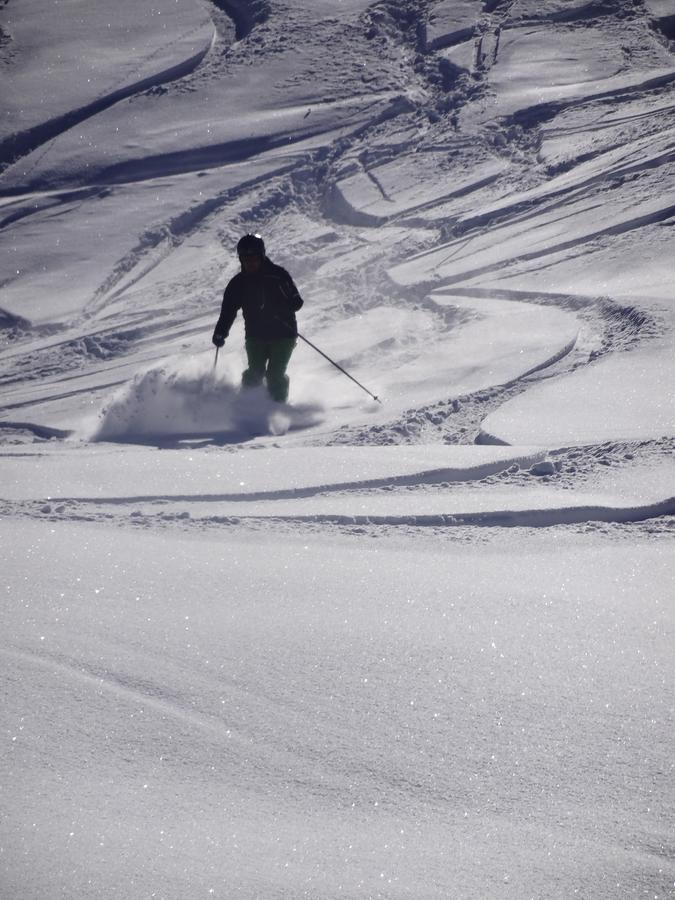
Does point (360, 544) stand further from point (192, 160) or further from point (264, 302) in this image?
point (192, 160)

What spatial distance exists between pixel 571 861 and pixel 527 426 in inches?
122

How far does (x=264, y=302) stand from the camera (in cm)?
673

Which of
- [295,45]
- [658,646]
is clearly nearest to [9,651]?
[658,646]

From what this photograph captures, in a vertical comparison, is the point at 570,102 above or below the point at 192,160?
above

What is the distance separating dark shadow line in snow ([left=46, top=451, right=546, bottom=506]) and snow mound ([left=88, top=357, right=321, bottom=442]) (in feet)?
6.92

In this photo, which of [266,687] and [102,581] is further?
[102,581]

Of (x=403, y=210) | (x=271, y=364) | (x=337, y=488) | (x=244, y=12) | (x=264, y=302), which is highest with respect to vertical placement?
(x=244, y=12)

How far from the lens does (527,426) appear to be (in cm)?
475

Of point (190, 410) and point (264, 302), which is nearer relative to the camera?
point (190, 410)

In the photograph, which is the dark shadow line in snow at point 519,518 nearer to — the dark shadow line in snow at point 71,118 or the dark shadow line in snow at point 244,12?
the dark shadow line in snow at point 71,118

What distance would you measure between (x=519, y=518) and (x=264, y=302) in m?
3.69

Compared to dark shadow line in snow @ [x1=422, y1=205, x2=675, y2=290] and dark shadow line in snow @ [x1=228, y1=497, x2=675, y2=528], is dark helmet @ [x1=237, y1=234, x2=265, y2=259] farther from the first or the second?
dark shadow line in snow @ [x1=228, y1=497, x2=675, y2=528]

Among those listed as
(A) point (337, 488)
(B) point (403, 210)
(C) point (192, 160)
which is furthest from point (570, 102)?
(A) point (337, 488)

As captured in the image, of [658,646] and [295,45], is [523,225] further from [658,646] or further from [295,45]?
[658,646]
